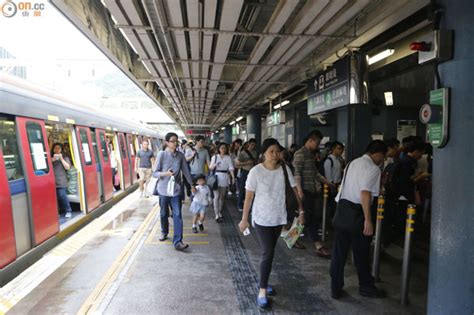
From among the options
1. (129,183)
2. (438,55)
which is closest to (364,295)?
(438,55)

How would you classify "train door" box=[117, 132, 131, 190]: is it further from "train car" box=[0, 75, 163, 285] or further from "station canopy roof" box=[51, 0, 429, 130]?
"station canopy roof" box=[51, 0, 429, 130]

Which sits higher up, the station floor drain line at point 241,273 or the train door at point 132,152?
the train door at point 132,152

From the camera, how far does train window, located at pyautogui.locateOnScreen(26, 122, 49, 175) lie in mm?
5355

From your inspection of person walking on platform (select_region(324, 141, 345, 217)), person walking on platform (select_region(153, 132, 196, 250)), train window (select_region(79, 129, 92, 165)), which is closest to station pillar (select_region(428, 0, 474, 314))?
person walking on platform (select_region(324, 141, 345, 217))

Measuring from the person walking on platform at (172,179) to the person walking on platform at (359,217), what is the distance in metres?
2.65

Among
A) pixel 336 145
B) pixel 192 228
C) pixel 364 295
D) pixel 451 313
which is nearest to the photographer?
pixel 451 313

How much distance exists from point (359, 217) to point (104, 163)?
23.4ft

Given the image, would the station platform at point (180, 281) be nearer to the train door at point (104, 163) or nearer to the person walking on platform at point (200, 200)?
the person walking on platform at point (200, 200)

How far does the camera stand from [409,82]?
9.91m

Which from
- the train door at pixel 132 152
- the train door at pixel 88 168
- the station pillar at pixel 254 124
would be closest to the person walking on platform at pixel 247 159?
the train door at pixel 88 168

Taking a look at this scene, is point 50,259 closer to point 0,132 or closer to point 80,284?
point 80,284

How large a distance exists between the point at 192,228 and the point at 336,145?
3.22 metres

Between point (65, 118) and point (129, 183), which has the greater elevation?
point (65, 118)

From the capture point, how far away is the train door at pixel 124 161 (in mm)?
11883
